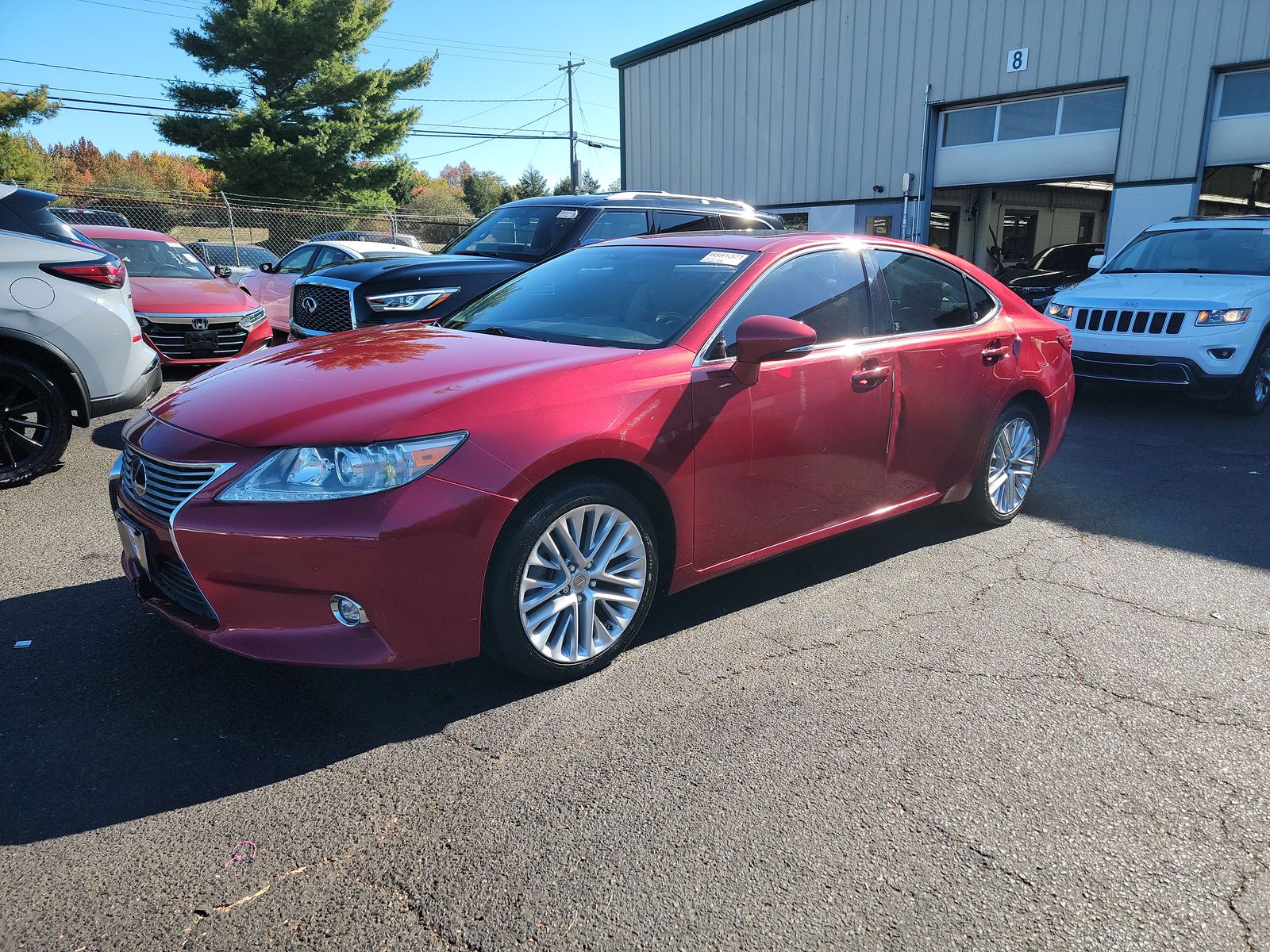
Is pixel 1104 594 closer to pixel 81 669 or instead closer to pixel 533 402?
pixel 533 402

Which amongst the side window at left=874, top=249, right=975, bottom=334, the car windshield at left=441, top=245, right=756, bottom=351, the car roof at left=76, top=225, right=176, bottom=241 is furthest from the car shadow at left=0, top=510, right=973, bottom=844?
the car roof at left=76, top=225, right=176, bottom=241

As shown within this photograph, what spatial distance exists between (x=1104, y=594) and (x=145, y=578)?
13.0 ft

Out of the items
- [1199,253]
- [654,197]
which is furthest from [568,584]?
[1199,253]

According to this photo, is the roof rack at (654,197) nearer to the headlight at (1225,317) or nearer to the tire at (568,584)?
the headlight at (1225,317)

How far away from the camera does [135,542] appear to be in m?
3.02

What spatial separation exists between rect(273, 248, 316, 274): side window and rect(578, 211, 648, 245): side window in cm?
646

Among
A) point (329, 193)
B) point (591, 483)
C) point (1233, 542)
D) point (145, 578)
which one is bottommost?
point (1233, 542)

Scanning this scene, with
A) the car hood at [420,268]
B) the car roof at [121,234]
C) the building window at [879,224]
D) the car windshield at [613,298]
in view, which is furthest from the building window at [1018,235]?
the car windshield at [613,298]

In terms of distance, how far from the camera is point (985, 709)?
120 inches

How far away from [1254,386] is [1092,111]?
33.3 feet

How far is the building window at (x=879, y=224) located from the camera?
1938 cm

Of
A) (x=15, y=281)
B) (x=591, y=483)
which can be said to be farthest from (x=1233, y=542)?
(x=15, y=281)

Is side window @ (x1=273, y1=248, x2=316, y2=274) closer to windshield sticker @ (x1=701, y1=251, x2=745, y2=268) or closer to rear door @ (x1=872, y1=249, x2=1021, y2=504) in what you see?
windshield sticker @ (x1=701, y1=251, x2=745, y2=268)

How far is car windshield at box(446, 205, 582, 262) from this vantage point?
25.2 feet
